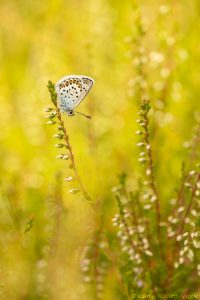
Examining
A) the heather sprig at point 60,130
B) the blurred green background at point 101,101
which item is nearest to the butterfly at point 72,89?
the heather sprig at point 60,130

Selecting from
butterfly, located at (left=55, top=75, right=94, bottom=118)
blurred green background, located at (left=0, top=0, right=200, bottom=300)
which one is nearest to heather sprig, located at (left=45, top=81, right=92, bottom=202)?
butterfly, located at (left=55, top=75, right=94, bottom=118)

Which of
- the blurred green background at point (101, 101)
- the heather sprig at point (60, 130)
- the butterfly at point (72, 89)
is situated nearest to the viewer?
the heather sprig at point (60, 130)

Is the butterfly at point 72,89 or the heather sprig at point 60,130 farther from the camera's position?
the butterfly at point 72,89

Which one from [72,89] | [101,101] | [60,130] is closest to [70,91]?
[72,89]

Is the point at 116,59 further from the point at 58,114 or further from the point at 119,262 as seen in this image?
the point at 58,114

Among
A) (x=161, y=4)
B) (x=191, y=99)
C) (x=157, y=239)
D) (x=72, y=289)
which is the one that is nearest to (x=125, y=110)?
(x=191, y=99)

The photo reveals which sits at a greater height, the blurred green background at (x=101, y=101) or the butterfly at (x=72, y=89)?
the butterfly at (x=72, y=89)

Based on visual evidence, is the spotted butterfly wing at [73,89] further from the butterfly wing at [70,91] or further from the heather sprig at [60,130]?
the heather sprig at [60,130]
